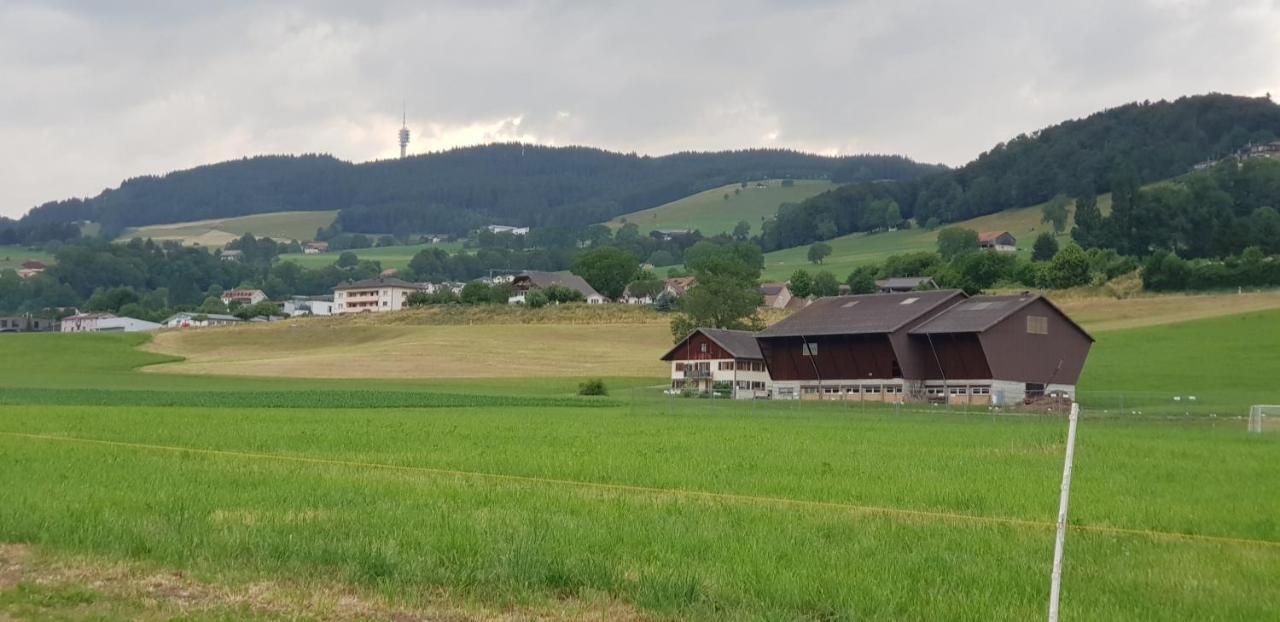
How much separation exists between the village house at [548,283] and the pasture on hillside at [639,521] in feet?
466

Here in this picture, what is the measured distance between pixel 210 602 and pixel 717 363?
8185cm

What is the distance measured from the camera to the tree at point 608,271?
624 ft

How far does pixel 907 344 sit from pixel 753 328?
31725 mm

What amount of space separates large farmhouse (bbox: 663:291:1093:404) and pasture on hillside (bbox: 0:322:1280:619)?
136ft

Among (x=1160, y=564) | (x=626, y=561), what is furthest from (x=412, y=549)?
(x=1160, y=564)

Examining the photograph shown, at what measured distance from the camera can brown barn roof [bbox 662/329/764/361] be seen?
3723 inches

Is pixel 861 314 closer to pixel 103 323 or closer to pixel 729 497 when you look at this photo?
pixel 729 497

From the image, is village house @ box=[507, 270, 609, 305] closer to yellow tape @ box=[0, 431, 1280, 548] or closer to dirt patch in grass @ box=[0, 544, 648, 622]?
yellow tape @ box=[0, 431, 1280, 548]

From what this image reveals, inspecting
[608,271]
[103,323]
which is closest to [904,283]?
[608,271]

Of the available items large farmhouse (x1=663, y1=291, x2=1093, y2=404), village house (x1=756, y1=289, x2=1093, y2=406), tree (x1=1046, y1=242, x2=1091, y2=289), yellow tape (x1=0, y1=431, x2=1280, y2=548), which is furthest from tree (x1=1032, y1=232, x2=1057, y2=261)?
yellow tape (x1=0, y1=431, x2=1280, y2=548)

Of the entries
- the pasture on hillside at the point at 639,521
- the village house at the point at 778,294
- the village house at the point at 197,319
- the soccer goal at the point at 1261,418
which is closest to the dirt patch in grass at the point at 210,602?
the pasture on hillside at the point at 639,521

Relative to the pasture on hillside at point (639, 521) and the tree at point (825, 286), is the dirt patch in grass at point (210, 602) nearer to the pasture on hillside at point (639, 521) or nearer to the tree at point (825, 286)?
the pasture on hillside at point (639, 521)

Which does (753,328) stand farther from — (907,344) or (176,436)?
(176,436)

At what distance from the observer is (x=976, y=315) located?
8106cm
